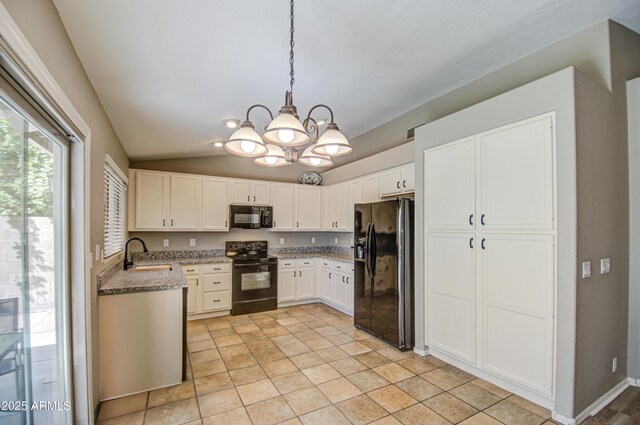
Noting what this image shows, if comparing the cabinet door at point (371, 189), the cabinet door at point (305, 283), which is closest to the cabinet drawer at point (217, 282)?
the cabinet door at point (305, 283)

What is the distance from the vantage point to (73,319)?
1.90 meters

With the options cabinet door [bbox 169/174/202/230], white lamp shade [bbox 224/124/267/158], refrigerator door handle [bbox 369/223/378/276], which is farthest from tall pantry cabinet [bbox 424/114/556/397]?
A: cabinet door [bbox 169/174/202/230]

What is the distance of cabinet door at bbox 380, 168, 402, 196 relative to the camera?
4.01 m

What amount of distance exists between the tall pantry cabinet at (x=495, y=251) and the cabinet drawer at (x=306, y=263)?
2523 mm

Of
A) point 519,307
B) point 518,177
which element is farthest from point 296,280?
point 518,177

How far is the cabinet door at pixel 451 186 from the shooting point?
2.79 meters

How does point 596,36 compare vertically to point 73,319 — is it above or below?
above

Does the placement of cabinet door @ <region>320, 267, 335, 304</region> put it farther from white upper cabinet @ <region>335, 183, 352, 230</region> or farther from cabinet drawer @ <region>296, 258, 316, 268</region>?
white upper cabinet @ <region>335, 183, 352, 230</region>

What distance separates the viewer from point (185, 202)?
4.75 meters

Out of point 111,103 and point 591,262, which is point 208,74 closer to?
point 111,103

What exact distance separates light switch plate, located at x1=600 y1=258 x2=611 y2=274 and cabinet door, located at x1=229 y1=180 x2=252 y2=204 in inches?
179

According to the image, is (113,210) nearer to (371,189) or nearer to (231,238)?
(231,238)

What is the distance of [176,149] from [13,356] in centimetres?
361

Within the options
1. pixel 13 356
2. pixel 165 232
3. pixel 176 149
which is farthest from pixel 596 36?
pixel 165 232
